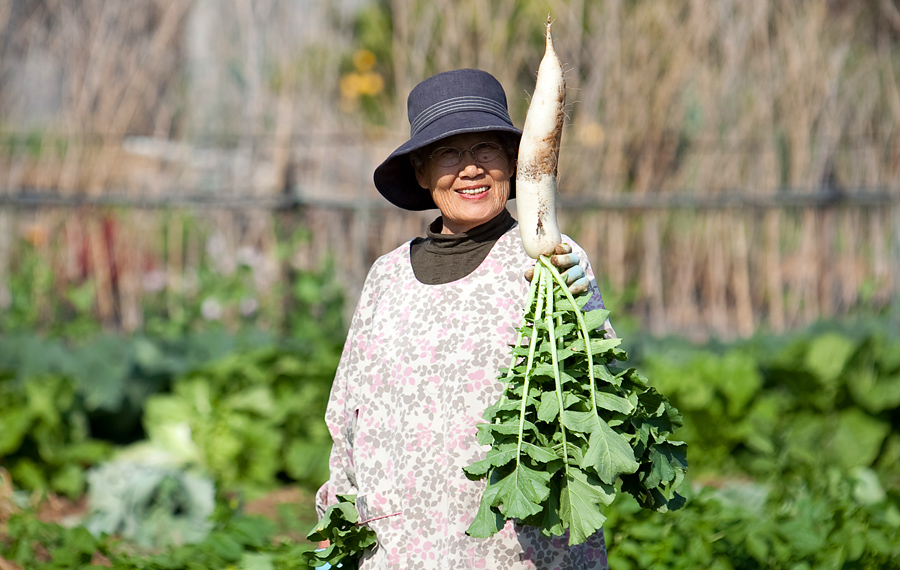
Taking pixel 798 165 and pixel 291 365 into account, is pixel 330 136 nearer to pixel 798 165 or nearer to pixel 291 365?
pixel 291 365

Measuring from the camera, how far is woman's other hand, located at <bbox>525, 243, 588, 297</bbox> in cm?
176

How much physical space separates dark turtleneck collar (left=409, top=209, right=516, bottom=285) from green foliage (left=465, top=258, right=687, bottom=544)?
0.73 feet

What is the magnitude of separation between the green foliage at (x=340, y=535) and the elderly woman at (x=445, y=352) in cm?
3

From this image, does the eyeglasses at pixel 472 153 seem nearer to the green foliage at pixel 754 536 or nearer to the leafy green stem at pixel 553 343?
the leafy green stem at pixel 553 343

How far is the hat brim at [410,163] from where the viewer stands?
72.9 inches

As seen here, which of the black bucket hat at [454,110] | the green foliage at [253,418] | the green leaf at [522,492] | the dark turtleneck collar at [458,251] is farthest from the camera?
the green foliage at [253,418]

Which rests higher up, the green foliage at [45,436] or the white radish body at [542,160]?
the white radish body at [542,160]

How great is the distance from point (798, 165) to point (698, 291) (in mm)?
1037

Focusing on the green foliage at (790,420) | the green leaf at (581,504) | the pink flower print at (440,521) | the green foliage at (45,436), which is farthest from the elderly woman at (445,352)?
the green foliage at (45,436)

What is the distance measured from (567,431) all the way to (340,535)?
596 millimetres

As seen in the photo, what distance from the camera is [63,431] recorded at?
14.1 feet

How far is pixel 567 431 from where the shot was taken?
1648 millimetres

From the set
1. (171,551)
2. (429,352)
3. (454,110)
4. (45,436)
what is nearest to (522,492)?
(429,352)

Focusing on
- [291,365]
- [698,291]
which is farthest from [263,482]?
[698,291]
